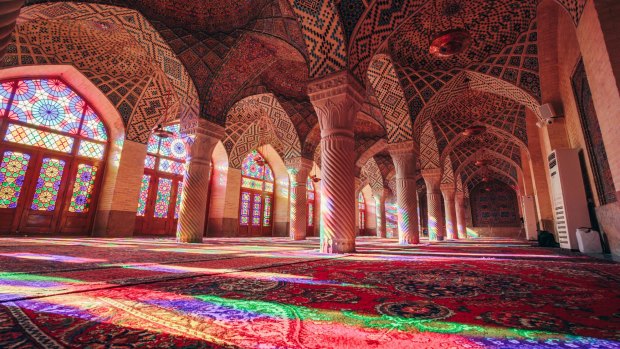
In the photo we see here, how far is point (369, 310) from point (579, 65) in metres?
6.94

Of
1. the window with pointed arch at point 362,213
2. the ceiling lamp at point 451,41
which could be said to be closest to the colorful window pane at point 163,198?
the ceiling lamp at point 451,41

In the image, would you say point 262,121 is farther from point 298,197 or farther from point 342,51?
point 342,51

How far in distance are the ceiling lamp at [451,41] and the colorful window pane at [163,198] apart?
1062 centimetres

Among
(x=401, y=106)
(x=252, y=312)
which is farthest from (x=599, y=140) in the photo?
(x=252, y=312)

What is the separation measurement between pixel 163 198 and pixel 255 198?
14.7 feet

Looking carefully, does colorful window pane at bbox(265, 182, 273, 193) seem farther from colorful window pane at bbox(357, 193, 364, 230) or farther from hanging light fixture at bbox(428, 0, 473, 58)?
hanging light fixture at bbox(428, 0, 473, 58)

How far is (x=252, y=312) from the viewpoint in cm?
123

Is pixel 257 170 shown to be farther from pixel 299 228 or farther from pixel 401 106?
pixel 401 106

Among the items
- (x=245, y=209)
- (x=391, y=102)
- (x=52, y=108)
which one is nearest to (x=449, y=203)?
(x=391, y=102)

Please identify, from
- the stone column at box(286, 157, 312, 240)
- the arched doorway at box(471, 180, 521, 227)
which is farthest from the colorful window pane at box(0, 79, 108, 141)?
the arched doorway at box(471, 180, 521, 227)

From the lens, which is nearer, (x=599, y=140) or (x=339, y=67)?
(x=599, y=140)

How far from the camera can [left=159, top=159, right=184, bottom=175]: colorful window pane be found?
11.8 metres

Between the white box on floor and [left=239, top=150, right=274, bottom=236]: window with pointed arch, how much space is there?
1125cm

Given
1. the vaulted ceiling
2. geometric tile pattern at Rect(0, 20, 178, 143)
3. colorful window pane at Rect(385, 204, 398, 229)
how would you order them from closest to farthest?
the vaulted ceiling, geometric tile pattern at Rect(0, 20, 178, 143), colorful window pane at Rect(385, 204, 398, 229)
